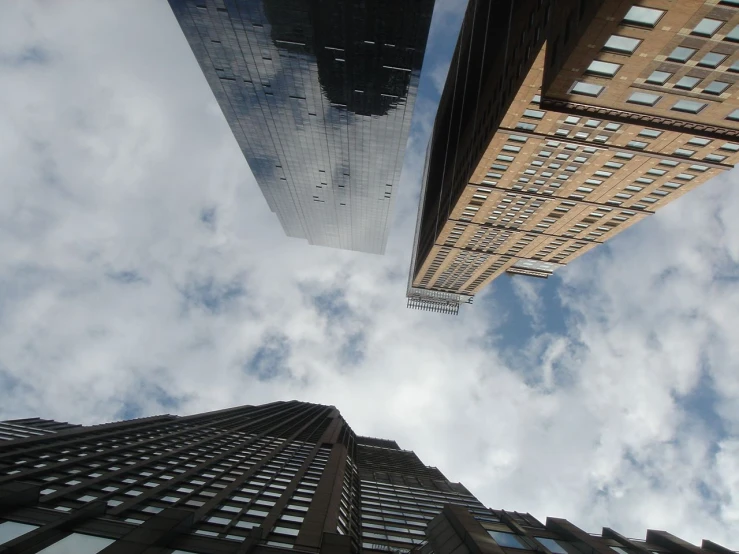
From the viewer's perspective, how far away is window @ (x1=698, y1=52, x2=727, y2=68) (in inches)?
1196

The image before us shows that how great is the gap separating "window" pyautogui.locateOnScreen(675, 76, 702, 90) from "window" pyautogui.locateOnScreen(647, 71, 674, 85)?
100 centimetres

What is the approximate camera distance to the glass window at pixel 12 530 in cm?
1575

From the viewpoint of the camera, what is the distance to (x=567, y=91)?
1490 inches

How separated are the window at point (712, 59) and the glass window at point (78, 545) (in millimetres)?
41883

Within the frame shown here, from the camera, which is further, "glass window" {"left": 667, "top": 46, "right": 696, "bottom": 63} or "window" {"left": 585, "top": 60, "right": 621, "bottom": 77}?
"window" {"left": 585, "top": 60, "right": 621, "bottom": 77}

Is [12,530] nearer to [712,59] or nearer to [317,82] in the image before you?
[712,59]

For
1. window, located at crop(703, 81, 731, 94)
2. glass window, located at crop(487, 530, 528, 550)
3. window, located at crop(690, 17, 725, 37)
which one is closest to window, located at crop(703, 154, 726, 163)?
window, located at crop(703, 81, 731, 94)

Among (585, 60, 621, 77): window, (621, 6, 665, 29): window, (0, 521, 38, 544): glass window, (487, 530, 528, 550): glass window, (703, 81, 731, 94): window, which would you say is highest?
(585, 60, 621, 77): window

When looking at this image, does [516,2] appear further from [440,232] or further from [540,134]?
[440,232]

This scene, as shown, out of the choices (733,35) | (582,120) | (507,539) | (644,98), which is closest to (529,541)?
(507,539)

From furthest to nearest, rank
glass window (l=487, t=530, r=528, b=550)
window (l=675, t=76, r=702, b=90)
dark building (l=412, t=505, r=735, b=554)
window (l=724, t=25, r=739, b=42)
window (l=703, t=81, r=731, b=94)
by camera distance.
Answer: window (l=675, t=76, r=702, b=90) → window (l=703, t=81, r=731, b=94) → window (l=724, t=25, r=739, b=42) → glass window (l=487, t=530, r=528, b=550) → dark building (l=412, t=505, r=735, b=554)

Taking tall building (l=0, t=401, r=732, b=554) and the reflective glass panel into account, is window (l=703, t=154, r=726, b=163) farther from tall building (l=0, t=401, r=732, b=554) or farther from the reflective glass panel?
tall building (l=0, t=401, r=732, b=554)

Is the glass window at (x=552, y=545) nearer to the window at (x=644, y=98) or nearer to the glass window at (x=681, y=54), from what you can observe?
the glass window at (x=681, y=54)

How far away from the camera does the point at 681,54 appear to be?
3117 cm
